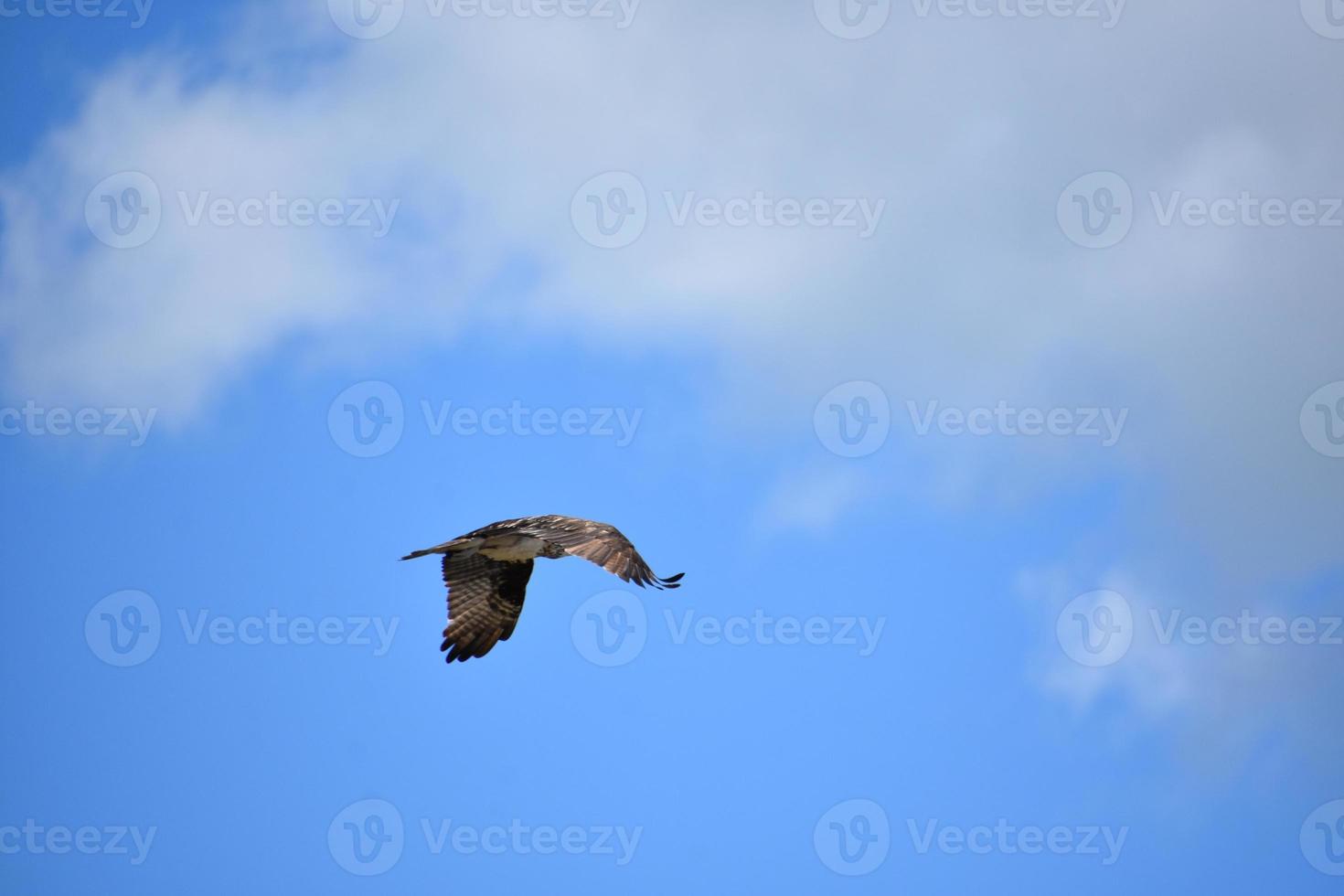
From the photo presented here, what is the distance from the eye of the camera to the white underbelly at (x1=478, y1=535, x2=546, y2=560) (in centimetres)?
2950

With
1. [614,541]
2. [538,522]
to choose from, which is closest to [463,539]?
[538,522]

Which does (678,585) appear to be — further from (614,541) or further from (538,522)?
(538,522)


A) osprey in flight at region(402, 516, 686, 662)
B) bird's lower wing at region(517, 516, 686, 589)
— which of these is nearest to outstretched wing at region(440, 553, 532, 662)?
osprey in flight at region(402, 516, 686, 662)

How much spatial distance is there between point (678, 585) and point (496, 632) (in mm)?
7340

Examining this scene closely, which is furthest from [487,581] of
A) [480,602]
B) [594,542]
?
A: [594,542]

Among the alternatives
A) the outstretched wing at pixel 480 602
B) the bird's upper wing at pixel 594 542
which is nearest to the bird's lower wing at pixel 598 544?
the bird's upper wing at pixel 594 542

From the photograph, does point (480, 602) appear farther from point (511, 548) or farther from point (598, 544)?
point (598, 544)

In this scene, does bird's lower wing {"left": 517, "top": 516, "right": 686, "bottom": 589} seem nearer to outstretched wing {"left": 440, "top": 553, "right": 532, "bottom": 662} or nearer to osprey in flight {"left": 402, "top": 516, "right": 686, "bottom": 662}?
osprey in flight {"left": 402, "top": 516, "right": 686, "bottom": 662}

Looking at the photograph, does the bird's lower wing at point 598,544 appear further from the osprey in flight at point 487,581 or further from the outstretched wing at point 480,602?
the outstretched wing at point 480,602

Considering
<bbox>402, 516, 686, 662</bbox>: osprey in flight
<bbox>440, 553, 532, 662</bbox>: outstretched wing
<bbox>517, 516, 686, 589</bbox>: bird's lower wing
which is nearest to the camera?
<bbox>517, 516, 686, 589</bbox>: bird's lower wing

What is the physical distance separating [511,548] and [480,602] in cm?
198

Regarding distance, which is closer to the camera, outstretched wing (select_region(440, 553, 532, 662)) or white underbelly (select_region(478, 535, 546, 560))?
white underbelly (select_region(478, 535, 546, 560))

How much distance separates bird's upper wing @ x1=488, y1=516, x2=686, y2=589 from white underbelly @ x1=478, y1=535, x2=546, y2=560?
257 millimetres

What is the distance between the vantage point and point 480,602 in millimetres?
31641
